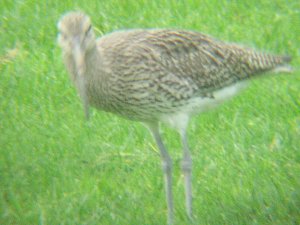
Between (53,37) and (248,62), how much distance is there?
333cm

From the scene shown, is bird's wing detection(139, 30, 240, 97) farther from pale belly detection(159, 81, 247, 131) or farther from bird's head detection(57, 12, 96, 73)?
bird's head detection(57, 12, 96, 73)

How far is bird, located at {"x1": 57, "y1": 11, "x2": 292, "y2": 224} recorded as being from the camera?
6.88m

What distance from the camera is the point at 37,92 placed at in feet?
31.2

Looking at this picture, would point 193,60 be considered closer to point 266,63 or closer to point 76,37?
point 266,63

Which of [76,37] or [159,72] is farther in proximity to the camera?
[159,72]

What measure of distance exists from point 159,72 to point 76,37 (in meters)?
0.87

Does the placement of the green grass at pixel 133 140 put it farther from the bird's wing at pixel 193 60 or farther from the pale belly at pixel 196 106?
the bird's wing at pixel 193 60

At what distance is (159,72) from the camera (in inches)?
285

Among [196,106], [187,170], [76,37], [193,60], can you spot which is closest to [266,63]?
[193,60]

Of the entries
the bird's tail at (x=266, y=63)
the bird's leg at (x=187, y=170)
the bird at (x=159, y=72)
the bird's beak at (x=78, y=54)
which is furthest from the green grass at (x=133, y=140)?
the bird's beak at (x=78, y=54)

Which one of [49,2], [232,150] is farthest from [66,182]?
[49,2]

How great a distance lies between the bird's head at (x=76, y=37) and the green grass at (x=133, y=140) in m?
1.42

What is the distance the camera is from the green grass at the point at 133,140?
7.37m

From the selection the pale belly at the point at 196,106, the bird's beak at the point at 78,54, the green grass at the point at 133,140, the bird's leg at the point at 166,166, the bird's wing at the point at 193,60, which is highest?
the bird's beak at the point at 78,54
